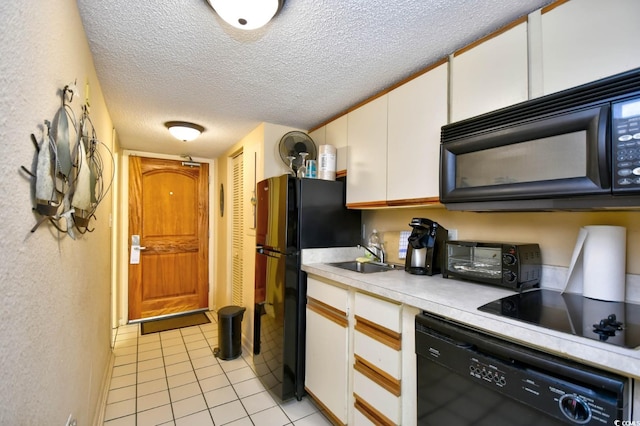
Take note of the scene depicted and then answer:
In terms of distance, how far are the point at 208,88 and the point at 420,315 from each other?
6.21 feet

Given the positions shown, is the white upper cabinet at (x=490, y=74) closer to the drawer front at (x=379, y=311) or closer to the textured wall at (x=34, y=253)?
the drawer front at (x=379, y=311)

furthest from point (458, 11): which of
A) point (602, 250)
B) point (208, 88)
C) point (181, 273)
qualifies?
point (181, 273)

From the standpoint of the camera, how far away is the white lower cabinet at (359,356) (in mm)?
1296

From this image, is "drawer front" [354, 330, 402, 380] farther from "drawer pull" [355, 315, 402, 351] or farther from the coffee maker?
the coffee maker

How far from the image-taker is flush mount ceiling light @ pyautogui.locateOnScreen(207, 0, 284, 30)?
1101 mm

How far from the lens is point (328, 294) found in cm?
179

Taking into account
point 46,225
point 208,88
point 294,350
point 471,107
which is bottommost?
point 294,350

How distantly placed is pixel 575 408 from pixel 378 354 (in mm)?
775

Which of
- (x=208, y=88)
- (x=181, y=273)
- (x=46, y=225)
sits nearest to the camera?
(x=46, y=225)

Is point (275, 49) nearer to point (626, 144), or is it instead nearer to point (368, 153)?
point (368, 153)

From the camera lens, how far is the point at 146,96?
2070 millimetres

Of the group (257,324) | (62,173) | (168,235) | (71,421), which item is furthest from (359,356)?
(168,235)

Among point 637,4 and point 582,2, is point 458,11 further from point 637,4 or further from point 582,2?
point 637,4

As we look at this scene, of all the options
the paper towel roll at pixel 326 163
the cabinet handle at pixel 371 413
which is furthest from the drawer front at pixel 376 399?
the paper towel roll at pixel 326 163
